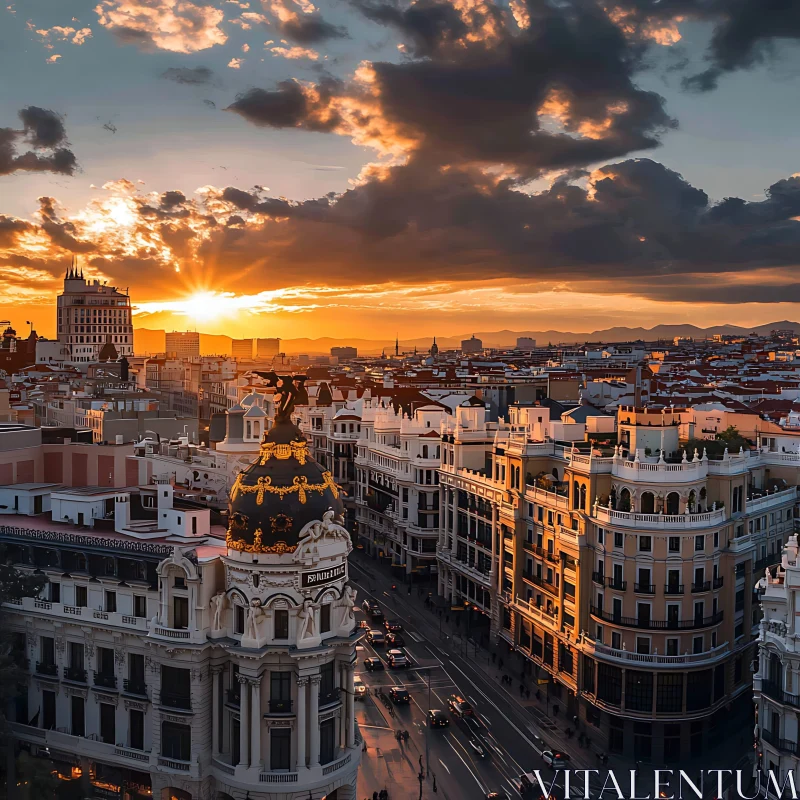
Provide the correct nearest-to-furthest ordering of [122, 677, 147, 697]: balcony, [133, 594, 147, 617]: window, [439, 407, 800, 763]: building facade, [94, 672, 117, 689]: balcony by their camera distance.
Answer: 1. [122, 677, 147, 697]: balcony
2. [133, 594, 147, 617]: window
3. [94, 672, 117, 689]: balcony
4. [439, 407, 800, 763]: building facade

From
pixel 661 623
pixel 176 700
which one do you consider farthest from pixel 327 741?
pixel 661 623

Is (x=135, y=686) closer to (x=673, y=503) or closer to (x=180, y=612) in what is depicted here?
(x=180, y=612)

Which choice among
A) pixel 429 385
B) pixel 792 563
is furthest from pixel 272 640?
pixel 429 385

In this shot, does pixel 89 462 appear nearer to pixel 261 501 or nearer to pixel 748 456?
pixel 261 501

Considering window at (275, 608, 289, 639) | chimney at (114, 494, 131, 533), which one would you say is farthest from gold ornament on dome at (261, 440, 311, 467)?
chimney at (114, 494, 131, 533)

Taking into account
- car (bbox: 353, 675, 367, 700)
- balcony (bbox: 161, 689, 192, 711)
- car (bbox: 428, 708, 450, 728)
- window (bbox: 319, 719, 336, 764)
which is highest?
balcony (bbox: 161, 689, 192, 711)

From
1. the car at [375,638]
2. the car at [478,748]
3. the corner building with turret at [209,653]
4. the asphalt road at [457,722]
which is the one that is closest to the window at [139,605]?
the corner building with turret at [209,653]

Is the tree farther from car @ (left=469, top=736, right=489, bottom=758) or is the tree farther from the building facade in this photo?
the building facade

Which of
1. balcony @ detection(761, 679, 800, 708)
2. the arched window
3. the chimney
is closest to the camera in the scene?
balcony @ detection(761, 679, 800, 708)
